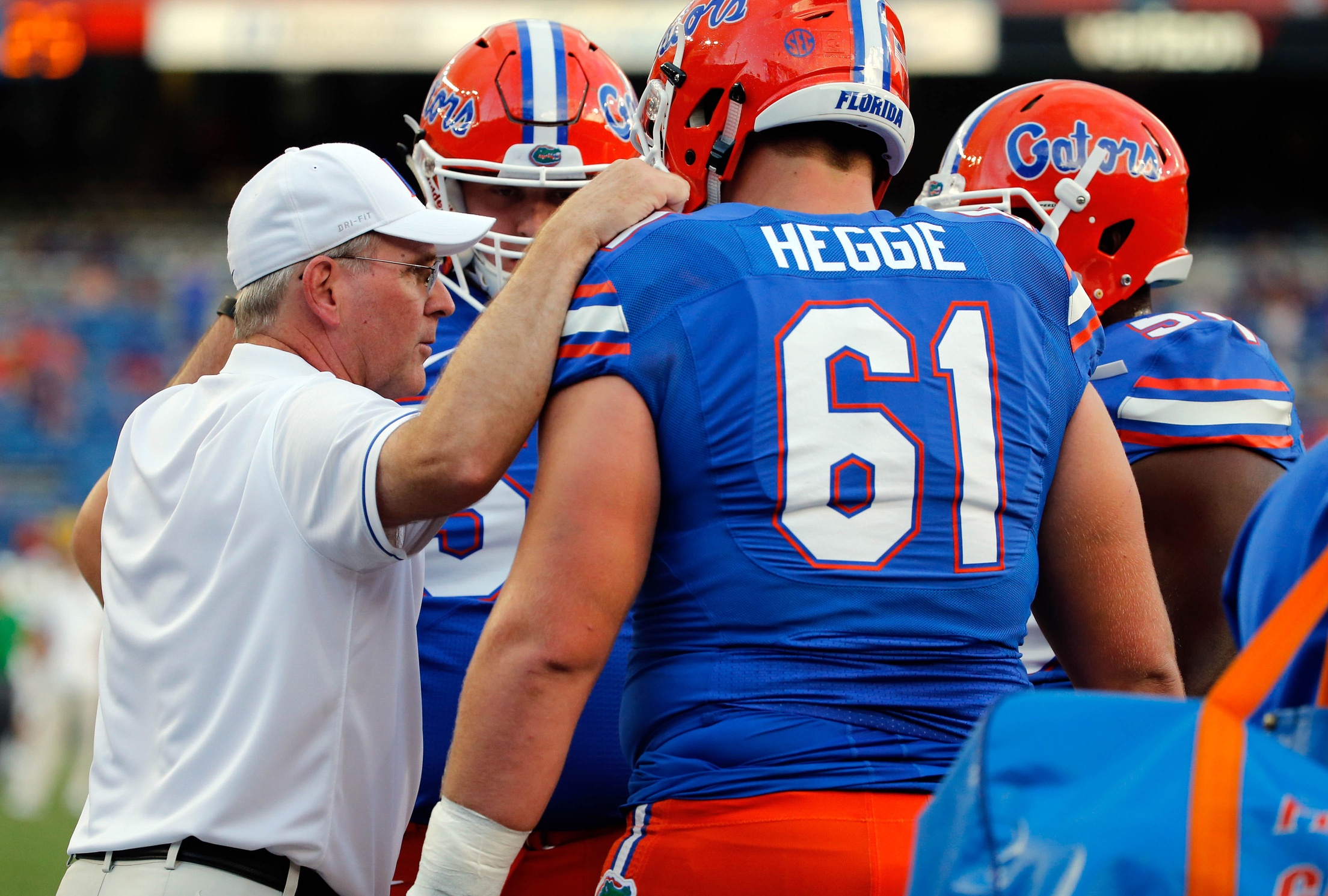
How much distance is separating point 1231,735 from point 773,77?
1.29 metres

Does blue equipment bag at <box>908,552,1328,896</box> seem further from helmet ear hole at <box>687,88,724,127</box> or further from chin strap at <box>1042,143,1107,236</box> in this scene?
chin strap at <box>1042,143,1107,236</box>

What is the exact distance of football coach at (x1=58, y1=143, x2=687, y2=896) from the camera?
1.85 meters

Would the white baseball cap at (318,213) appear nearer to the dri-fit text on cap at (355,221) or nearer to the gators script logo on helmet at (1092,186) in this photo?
the dri-fit text on cap at (355,221)

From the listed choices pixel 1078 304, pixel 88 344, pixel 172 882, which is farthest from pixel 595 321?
pixel 88 344

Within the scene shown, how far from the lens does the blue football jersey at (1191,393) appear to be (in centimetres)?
254

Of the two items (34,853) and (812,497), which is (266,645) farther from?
(34,853)

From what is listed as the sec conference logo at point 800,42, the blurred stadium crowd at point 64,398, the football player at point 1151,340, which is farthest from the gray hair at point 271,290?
the blurred stadium crowd at point 64,398

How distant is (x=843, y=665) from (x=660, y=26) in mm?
13964

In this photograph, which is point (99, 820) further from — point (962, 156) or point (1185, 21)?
point (1185, 21)

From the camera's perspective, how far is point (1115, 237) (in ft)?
9.68

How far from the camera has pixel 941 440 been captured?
174 centimetres

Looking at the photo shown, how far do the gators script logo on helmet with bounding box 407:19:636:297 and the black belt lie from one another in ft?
4.66

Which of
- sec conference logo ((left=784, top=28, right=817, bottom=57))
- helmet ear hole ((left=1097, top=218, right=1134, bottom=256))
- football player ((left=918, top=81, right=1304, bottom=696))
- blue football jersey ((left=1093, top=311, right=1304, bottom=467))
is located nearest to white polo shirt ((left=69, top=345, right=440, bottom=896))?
sec conference logo ((left=784, top=28, right=817, bottom=57))

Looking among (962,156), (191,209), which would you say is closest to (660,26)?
(191,209)
